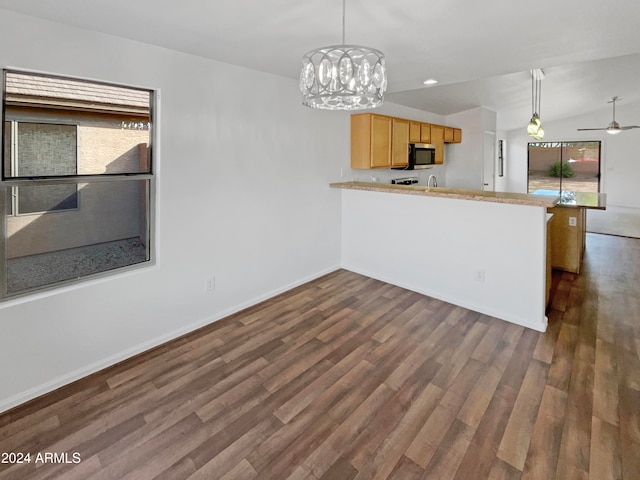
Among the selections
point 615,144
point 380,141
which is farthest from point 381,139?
point 615,144

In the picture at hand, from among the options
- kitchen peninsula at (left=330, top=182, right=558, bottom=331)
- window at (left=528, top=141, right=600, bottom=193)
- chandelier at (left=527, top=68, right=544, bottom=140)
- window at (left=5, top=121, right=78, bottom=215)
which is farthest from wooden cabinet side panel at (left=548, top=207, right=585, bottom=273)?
window at (left=528, top=141, right=600, bottom=193)

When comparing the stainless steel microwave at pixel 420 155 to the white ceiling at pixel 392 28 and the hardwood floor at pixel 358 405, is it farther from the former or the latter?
the hardwood floor at pixel 358 405

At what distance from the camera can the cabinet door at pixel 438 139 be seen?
A: 5.85m

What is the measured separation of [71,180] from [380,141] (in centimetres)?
343

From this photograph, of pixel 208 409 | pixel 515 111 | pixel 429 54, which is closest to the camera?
pixel 208 409

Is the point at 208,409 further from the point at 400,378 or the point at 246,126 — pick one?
the point at 246,126

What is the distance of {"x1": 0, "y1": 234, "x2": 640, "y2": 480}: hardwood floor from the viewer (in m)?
1.72

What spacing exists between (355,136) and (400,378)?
10.2 ft

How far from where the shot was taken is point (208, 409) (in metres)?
2.12

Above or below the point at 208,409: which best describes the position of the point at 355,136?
above

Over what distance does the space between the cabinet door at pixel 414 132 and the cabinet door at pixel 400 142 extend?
3.2 inches

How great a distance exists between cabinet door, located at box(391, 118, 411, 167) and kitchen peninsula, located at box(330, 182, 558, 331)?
97cm

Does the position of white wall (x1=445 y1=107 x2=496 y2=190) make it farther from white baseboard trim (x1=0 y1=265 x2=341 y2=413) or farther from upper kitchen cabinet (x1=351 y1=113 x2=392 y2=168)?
white baseboard trim (x1=0 y1=265 x2=341 y2=413)

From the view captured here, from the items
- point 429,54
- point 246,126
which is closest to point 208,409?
point 246,126
